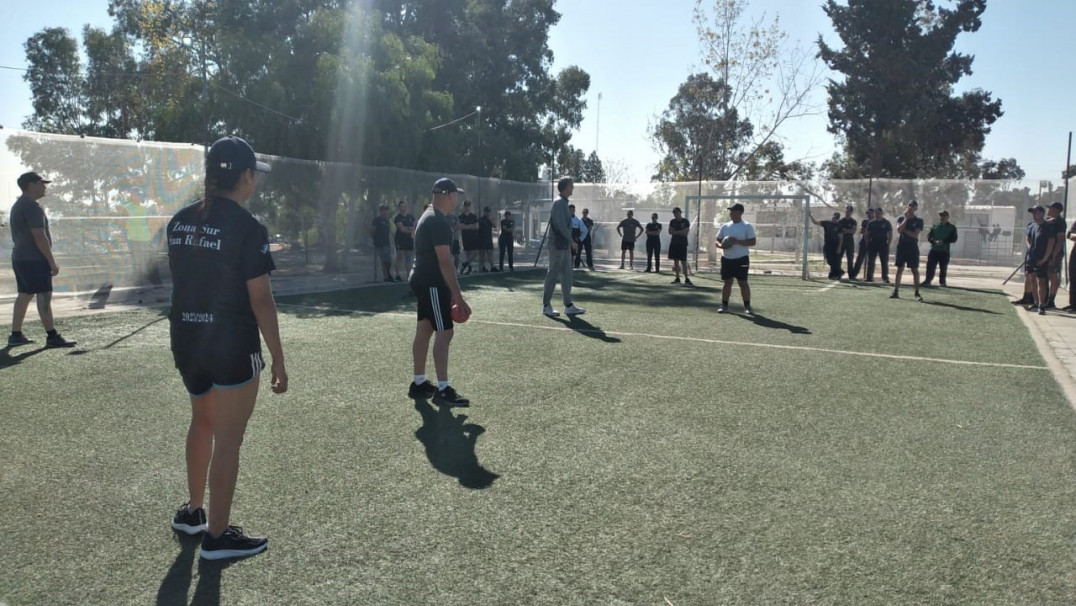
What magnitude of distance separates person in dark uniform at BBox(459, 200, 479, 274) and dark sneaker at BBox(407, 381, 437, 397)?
1358 cm

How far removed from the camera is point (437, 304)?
20.1ft


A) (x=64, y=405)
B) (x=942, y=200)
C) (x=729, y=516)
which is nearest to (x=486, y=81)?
(x=942, y=200)

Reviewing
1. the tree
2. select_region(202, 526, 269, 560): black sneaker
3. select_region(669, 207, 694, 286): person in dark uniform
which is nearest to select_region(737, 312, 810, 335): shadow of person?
select_region(669, 207, 694, 286): person in dark uniform

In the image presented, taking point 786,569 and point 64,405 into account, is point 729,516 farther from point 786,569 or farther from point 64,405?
point 64,405

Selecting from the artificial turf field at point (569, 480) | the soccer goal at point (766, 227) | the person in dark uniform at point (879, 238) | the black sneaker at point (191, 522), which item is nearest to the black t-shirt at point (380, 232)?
the artificial turf field at point (569, 480)

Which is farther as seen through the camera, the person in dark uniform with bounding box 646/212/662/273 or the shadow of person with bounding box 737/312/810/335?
the person in dark uniform with bounding box 646/212/662/273

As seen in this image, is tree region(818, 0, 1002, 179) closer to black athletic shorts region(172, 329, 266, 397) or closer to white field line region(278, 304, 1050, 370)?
white field line region(278, 304, 1050, 370)

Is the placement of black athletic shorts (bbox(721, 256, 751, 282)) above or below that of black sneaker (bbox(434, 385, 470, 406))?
above

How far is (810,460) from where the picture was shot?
15.5 feet

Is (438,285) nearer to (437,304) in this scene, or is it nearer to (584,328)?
(437,304)

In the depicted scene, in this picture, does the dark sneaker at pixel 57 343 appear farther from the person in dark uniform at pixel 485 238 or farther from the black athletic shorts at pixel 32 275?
the person in dark uniform at pixel 485 238

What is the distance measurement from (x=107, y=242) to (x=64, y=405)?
8355 millimetres

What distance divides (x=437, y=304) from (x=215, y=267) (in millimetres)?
3083

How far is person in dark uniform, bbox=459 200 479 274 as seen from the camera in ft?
64.6
